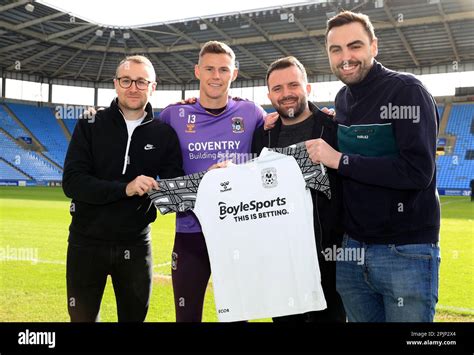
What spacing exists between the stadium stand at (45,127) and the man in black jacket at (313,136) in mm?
35565

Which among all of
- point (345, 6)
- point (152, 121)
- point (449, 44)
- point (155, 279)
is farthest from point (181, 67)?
point (152, 121)

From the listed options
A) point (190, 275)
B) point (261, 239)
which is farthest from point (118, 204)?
point (261, 239)

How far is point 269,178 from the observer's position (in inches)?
113

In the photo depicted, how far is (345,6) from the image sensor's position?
2169cm

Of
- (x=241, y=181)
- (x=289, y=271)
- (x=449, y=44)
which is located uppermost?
(x=449, y=44)

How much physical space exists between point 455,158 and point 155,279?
94.4 ft

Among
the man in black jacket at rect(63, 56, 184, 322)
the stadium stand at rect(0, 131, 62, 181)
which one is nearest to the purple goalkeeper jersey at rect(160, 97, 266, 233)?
the man in black jacket at rect(63, 56, 184, 322)

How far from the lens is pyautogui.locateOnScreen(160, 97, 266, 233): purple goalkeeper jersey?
3.17 meters

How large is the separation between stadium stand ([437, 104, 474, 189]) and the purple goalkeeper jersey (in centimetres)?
2591

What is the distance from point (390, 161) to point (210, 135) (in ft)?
4.57

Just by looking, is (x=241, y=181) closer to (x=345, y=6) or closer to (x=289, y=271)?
(x=289, y=271)

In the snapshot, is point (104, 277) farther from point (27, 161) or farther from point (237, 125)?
point (27, 161)

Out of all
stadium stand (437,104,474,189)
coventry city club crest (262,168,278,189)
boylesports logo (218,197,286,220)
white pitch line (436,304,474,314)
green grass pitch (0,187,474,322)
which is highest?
stadium stand (437,104,474,189)

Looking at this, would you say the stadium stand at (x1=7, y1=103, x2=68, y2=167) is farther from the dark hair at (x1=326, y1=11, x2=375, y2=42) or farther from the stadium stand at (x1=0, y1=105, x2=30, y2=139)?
the dark hair at (x1=326, y1=11, x2=375, y2=42)
